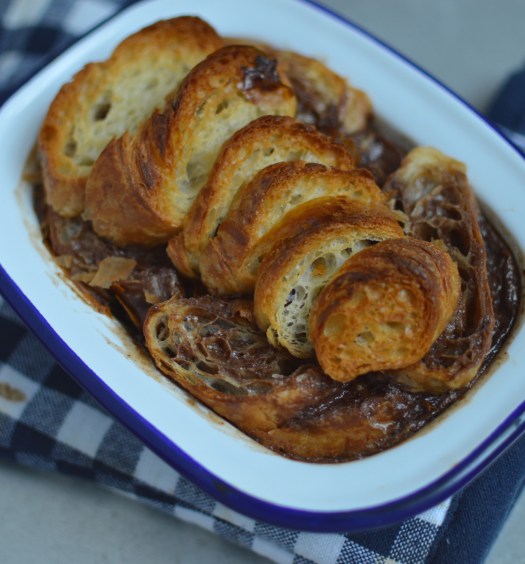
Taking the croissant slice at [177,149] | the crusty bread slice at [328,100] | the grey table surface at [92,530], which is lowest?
the grey table surface at [92,530]

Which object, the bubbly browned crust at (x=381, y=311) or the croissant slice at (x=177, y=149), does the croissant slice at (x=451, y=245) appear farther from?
the croissant slice at (x=177, y=149)

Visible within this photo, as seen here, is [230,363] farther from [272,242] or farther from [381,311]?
[381,311]

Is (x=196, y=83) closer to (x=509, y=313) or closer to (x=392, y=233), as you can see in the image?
(x=392, y=233)

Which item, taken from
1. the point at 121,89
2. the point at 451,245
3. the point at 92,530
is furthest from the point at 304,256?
the point at 92,530

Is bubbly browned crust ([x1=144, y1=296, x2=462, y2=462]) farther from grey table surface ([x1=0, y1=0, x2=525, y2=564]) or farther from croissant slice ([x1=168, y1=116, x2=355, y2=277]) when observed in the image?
grey table surface ([x1=0, y1=0, x2=525, y2=564])

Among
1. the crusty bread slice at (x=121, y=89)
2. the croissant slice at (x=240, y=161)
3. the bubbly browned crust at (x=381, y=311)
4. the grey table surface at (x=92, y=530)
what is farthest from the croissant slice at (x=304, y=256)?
the grey table surface at (x=92, y=530)

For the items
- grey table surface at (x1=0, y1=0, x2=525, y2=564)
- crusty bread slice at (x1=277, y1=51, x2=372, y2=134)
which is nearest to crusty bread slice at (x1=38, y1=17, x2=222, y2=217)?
crusty bread slice at (x1=277, y1=51, x2=372, y2=134)
